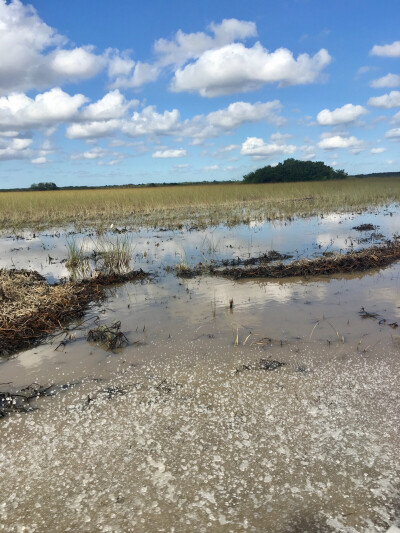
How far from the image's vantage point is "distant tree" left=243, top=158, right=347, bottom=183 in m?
62.6

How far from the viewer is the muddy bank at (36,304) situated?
4402 millimetres

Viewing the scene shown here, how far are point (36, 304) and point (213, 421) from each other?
3.50 m

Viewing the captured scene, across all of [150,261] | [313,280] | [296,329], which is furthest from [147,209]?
[296,329]

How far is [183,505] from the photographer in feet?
6.74

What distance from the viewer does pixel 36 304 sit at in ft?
17.1

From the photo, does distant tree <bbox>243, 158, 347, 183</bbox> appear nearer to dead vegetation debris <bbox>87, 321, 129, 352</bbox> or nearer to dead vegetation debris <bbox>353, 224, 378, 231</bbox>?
dead vegetation debris <bbox>353, 224, 378, 231</bbox>

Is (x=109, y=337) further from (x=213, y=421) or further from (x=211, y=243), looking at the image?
(x=211, y=243)

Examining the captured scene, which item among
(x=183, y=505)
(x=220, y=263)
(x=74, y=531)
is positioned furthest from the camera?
(x=220, y=263)

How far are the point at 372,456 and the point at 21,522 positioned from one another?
2.13 metres

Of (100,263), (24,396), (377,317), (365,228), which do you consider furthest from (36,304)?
(365,228)

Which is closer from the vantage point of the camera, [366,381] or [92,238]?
[366,381]

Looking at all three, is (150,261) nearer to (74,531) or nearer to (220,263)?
(220,263)

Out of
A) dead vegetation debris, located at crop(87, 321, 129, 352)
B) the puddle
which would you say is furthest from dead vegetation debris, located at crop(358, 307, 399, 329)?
the puddle

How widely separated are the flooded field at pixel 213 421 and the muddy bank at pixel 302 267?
1.26 meters
